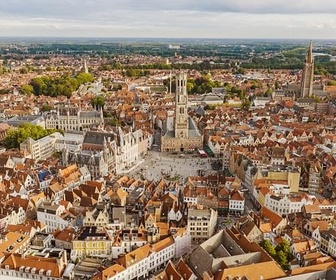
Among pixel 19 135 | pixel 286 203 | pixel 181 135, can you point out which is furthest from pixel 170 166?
pixel 19 135

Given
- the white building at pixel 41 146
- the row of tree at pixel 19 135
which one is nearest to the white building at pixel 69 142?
the white building at pixel 41 146

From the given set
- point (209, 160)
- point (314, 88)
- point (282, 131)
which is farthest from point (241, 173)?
point (314, 88)

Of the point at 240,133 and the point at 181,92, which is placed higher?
the point at 181,92

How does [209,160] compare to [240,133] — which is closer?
[209,160]

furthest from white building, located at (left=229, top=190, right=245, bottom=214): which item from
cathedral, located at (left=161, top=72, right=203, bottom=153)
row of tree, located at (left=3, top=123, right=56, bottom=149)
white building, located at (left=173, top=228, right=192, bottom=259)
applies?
row of tree, located at (left=3, top=123, right=56, bottom=149)

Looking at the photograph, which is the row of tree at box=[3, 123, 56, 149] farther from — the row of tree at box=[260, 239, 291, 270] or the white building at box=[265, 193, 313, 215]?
the row of tree at box=[260, 239, 291, 270]

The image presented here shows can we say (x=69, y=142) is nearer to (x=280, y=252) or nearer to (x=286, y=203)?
(x=286, y=203)

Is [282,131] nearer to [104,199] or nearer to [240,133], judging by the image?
[240,133]
